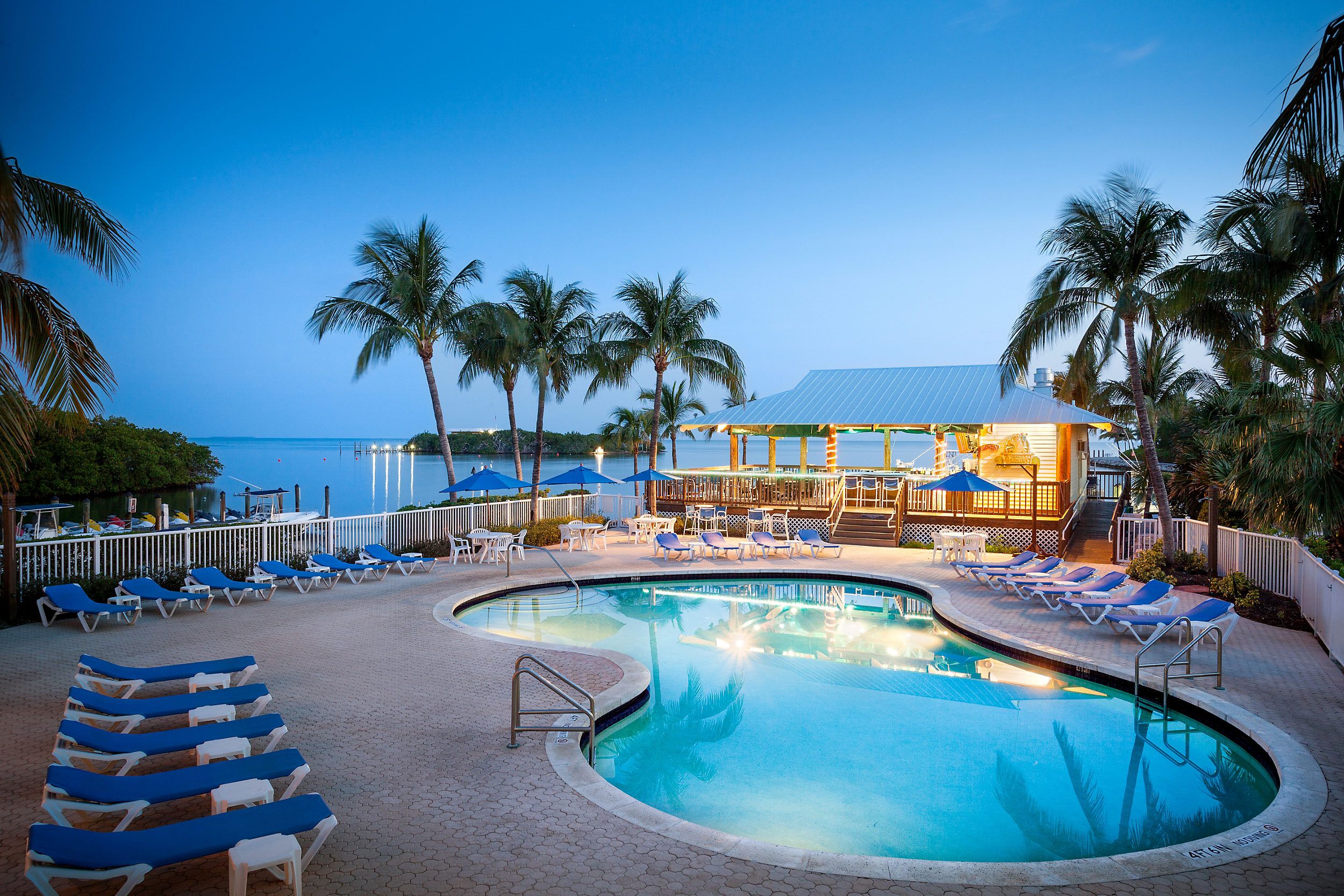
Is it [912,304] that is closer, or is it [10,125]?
[10,125]

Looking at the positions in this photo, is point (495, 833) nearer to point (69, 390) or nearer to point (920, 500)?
point (69, 390)

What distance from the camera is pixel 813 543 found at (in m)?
18.3

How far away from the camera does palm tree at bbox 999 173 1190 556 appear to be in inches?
575

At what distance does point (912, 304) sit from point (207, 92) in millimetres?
130572

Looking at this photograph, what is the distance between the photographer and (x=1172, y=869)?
15.0 feet

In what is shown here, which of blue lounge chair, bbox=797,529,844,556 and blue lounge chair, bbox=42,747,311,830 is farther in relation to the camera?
blue lounge chair, bbox=797,529,844,556

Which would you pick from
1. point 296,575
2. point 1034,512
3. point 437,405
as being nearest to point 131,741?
point 296,575

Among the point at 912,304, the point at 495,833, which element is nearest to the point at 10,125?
the point at 495,833

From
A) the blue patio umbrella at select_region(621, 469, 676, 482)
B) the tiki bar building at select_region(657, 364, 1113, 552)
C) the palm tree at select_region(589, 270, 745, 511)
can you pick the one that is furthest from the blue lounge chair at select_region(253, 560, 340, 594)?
the palm tree at select_region(589, 270, 745, 511)

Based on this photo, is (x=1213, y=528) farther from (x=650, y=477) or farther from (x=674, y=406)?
(x=674, y=406)

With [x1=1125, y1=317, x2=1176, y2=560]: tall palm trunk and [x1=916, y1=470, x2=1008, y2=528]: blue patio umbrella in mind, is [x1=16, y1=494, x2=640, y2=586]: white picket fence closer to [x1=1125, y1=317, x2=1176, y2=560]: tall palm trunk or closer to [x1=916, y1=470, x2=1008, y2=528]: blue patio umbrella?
[x1=916, y1=470, x2=1008, y2=528]: blue patio umbrella

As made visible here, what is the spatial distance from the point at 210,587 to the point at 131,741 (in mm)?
8320

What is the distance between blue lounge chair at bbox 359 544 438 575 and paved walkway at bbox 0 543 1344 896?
300 cm

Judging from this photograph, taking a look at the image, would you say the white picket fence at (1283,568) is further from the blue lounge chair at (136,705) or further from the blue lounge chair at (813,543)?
the blue lounge chair at (136,705)
